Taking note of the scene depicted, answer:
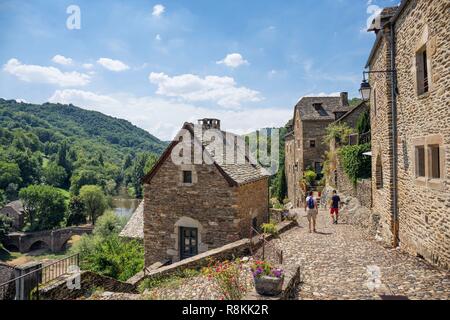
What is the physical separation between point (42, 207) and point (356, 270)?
7169 cm

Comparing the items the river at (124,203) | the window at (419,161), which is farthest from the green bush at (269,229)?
the river at (124,203)

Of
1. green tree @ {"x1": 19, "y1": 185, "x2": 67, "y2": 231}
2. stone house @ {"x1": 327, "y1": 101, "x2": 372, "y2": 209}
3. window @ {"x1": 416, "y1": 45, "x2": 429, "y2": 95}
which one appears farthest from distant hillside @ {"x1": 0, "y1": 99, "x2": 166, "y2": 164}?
window @ {"x1": 416, "y1": 45, "x2": 429, "y2": 95}

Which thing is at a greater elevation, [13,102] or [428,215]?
[13,102]

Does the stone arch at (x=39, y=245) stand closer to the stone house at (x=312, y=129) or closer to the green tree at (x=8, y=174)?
the green tree at (x=8, y=174)

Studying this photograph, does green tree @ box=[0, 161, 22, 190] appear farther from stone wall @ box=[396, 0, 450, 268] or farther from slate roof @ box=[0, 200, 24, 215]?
stone wall @ box=[396, 0, 450, 268]

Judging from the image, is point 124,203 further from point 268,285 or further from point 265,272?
point 268,285

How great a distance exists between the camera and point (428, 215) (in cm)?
796

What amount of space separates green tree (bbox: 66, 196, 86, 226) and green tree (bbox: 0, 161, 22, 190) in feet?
107

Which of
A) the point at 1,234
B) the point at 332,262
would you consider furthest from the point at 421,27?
the point at 1,234

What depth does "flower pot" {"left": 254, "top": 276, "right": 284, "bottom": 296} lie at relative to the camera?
604 centimetres

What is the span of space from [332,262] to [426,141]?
4287 millimetres

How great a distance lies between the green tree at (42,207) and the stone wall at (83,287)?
208 feet

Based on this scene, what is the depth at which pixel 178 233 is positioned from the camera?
14.4m

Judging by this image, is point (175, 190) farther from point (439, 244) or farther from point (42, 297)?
point (439, 244)
